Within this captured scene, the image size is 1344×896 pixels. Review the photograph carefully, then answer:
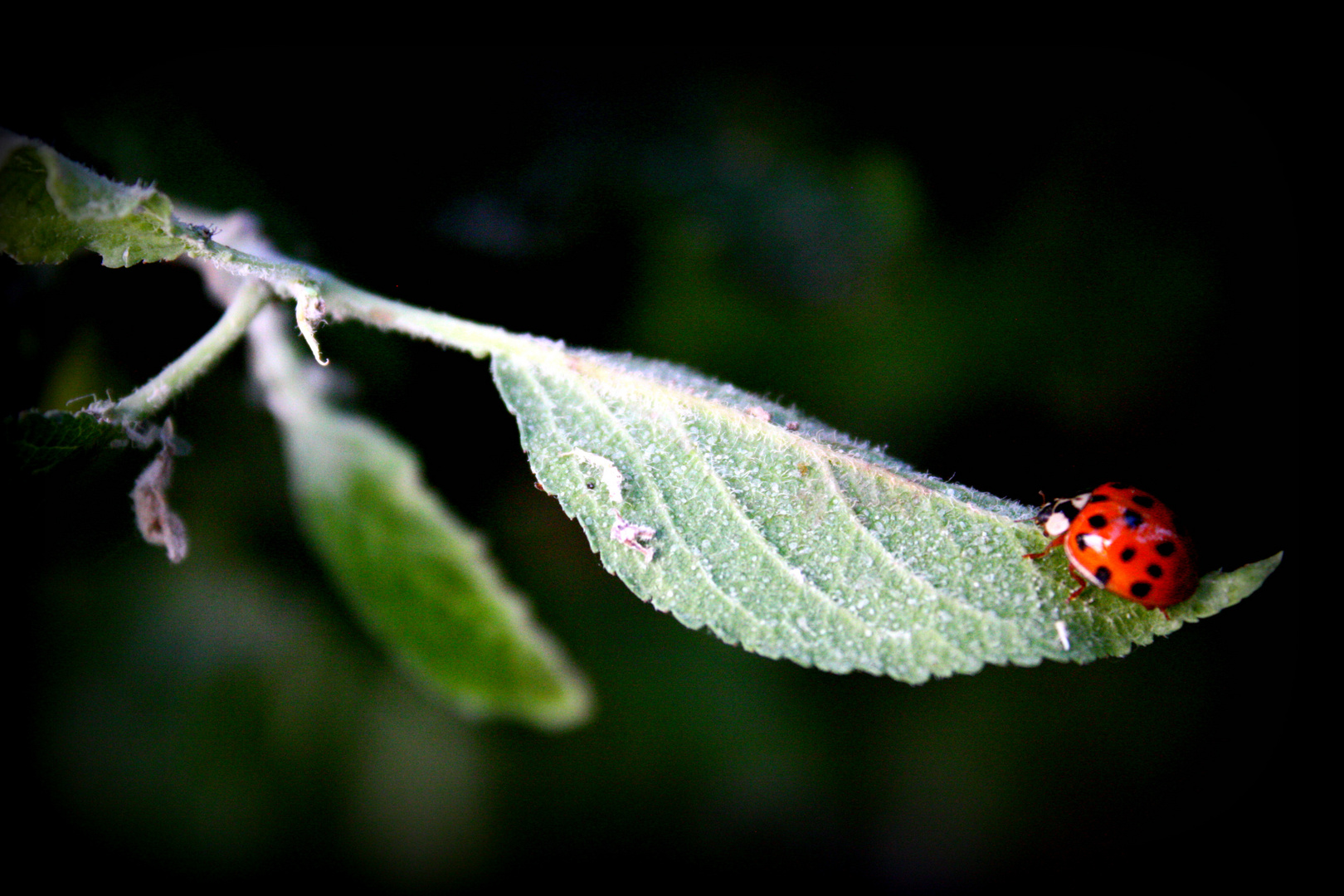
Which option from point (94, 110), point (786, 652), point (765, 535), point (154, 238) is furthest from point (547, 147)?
point (786, 652)

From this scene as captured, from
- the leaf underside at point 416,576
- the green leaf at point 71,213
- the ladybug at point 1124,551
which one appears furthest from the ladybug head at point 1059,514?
the green leaf at point 71,213

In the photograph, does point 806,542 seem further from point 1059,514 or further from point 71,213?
point 71,213

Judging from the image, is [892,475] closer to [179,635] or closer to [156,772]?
[179,635]

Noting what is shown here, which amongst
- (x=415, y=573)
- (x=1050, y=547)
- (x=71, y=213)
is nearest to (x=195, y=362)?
(x=71, y=213)

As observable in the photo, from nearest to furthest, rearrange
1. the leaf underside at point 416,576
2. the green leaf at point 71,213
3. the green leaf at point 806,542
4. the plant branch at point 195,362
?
the green leaf at point 71,213 → the green leaf at point 806,542 → the plant branch at point 195,362 → the leaf underside at point 416,576

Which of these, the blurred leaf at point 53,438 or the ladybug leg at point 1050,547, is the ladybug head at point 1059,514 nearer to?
the ladybug leg at point 1050,547

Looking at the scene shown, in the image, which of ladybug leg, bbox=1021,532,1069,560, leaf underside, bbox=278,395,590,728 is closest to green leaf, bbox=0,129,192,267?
leaf underside, bbox=278,395,590,728
